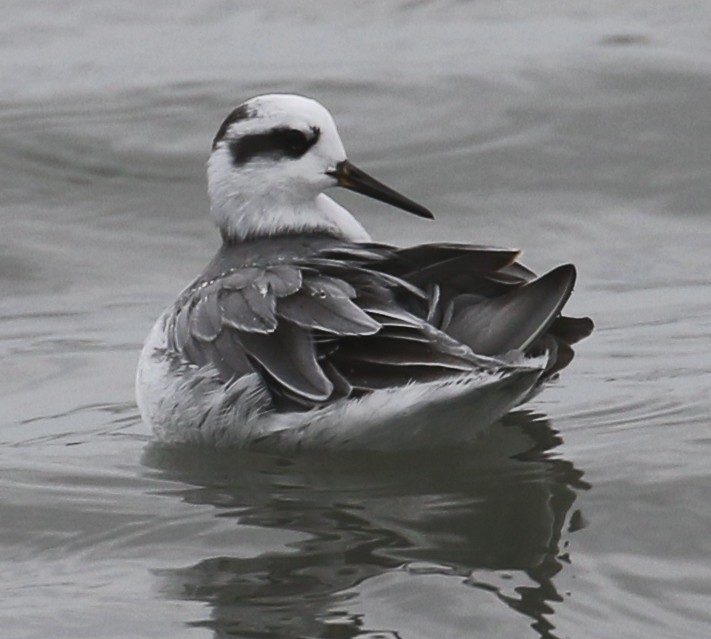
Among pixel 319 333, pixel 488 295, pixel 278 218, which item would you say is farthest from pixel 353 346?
pixel 278 218

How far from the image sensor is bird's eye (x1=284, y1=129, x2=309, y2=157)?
7637 mm

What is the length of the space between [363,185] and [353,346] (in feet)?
4.73

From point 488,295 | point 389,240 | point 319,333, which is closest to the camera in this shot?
point 319,333

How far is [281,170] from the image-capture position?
767 cm

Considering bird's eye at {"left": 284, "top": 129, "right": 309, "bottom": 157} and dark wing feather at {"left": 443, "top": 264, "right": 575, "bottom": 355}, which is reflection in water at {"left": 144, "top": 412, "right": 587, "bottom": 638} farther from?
bird's eye at {"left": 284, "top": 129, "right": 309, "bottom": 157}

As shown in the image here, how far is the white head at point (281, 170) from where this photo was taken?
764 cm

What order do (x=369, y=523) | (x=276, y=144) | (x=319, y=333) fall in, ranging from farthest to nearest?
(x=276, y=144), (x=319, y=333), (x=369, y=523)

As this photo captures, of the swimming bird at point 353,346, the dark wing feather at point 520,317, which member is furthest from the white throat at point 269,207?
the dark wing feather at point 520,317

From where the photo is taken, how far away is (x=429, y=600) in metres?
5.43

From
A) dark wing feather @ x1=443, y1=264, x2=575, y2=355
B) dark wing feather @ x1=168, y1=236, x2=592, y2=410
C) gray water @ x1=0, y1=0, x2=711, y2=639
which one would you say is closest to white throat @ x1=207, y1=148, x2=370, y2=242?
dark wing feather @ x1=168, y1=236, x2=592, y2=410

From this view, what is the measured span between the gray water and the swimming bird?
20cm

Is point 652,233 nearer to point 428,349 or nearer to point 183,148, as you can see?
point 183,148

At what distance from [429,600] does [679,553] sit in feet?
2.79

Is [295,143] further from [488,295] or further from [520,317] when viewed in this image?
[520,317]
